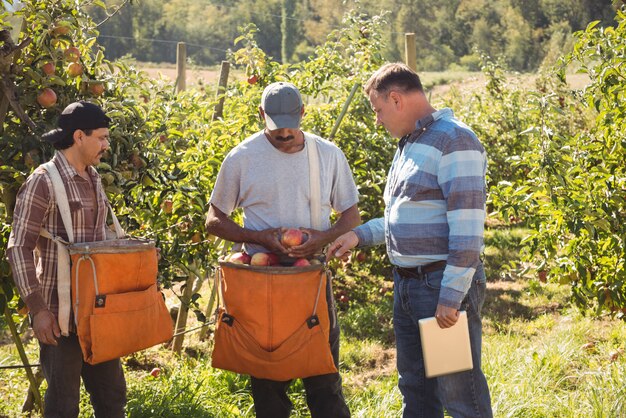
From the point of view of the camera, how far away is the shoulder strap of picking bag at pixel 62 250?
2.71 meters

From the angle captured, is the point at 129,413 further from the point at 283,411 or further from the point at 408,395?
the point at 408,395

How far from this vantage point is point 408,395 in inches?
117

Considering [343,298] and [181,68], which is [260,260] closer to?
[343,298]

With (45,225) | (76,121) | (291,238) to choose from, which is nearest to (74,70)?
(76,121)

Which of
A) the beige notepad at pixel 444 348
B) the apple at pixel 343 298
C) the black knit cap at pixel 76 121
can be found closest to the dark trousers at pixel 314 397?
the beige notepad at pixel 444 348

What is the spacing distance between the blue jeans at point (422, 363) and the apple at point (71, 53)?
1623 millimetres

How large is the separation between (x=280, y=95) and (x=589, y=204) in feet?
5.63

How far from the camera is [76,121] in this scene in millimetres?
2801

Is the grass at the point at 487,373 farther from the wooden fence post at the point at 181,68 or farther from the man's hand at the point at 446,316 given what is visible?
the wooden fence post at the point at 181,68

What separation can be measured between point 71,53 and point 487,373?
8.42ft

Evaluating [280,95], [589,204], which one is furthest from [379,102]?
[589,204]

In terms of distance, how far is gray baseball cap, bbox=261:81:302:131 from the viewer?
9.55ft

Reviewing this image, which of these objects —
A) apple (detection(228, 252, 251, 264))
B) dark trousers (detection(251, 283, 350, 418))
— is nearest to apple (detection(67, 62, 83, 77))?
apple (detection(228, 252, 251, 264))

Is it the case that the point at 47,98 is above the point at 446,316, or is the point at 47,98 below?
above
